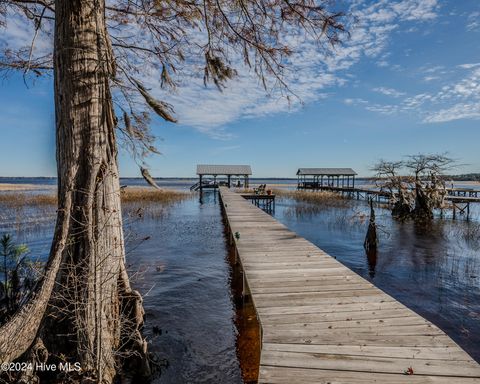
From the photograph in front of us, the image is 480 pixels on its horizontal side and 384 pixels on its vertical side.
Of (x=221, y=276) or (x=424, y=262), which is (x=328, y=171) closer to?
(x=424, y=262)

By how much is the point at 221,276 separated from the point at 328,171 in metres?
45.7

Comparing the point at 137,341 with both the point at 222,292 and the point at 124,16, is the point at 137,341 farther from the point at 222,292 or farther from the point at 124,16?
the point at 124,16

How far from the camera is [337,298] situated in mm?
4234

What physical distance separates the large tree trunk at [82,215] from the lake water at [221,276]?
29.9 inches

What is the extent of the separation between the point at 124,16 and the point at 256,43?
2.30 m

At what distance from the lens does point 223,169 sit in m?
46.6

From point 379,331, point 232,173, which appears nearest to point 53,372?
point 379,331

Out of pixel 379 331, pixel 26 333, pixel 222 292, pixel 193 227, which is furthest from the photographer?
pixel 193 227

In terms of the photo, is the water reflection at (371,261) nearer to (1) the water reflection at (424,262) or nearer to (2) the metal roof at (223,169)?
(1) the water reflection at (424,262)

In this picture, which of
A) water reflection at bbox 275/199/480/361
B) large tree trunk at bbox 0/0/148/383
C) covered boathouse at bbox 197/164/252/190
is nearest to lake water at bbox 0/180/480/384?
water reflection at bbox 275/199/480/361

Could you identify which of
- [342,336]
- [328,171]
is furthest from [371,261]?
[328,171]

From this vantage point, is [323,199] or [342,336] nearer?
[342,336]

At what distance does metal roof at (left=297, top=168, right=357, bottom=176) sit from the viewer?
5028 cm

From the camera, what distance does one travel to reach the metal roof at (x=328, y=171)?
50.3 metres
